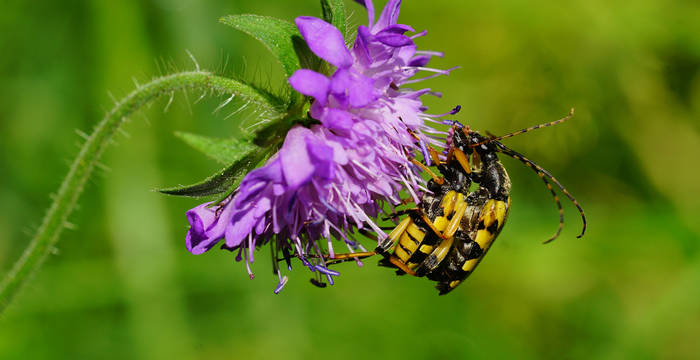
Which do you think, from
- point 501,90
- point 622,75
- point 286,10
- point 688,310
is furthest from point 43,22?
point 688,310

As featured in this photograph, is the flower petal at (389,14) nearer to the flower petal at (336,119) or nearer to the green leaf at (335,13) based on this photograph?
the green leaf at (335,13)

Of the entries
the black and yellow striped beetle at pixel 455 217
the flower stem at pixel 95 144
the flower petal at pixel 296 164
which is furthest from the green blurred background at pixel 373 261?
the flower petal at pixel 296 164

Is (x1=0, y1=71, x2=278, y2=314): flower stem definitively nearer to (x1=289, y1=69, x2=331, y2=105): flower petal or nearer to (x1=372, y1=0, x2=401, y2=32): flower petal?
(x1=289, y1=69, x2=331, y2=105): flower petal

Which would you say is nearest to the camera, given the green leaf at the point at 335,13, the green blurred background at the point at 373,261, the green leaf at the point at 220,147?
the green leaf at the point at 220,147

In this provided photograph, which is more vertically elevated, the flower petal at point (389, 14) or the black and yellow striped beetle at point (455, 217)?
the flower petal at point (389, 14)

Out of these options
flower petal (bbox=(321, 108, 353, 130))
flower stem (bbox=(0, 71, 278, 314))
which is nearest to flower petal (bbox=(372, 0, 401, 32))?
flower petal (bbox=(321, 108, 353, 130))

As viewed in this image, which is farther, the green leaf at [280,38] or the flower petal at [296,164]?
the green leaf at [280,38]

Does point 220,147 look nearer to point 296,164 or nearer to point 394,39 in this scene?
point 296,164
